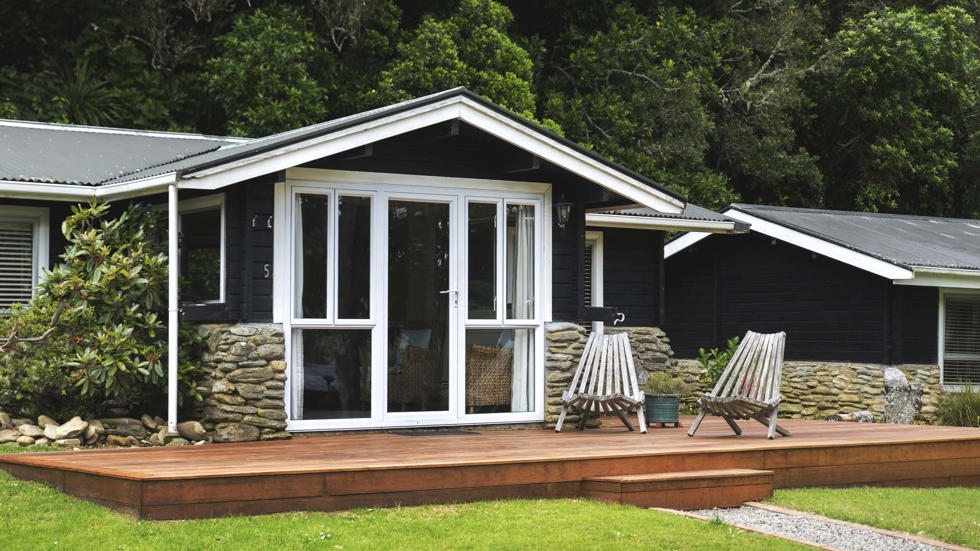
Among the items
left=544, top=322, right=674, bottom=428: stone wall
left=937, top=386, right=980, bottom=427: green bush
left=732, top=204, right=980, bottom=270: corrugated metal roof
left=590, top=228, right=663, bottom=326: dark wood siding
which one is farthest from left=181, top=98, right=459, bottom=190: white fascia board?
left=937, top=386, right=980, bottom=427: green bush

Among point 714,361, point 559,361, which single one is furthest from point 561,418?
point 714,361

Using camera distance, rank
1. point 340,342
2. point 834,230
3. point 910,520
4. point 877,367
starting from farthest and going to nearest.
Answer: point 834,230 < point 877,367 < point 340,342 < point 910,520

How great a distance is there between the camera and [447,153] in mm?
11109

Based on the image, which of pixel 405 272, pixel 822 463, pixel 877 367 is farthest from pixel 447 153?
pixel 877 367

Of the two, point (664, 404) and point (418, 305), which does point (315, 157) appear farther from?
point (664, 404)

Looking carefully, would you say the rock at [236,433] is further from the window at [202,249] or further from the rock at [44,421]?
the rock at [44,421]

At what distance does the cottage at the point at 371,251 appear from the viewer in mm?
10148

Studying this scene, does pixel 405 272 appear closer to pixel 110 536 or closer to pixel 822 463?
pixel 822 463

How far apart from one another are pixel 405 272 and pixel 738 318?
813 centimetres

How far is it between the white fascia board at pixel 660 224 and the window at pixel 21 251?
Result: 243 inches

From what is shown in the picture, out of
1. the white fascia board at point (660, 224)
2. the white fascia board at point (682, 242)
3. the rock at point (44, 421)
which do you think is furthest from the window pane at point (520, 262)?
the white fascia board at point (682, 242)

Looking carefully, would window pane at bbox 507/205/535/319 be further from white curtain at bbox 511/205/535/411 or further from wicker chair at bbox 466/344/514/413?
wicker chair at bbox 466/344/514/413

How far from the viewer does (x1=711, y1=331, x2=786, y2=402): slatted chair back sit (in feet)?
34.5

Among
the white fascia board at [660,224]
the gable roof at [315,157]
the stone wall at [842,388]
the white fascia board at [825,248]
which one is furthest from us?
the stone wall at [842,388]
